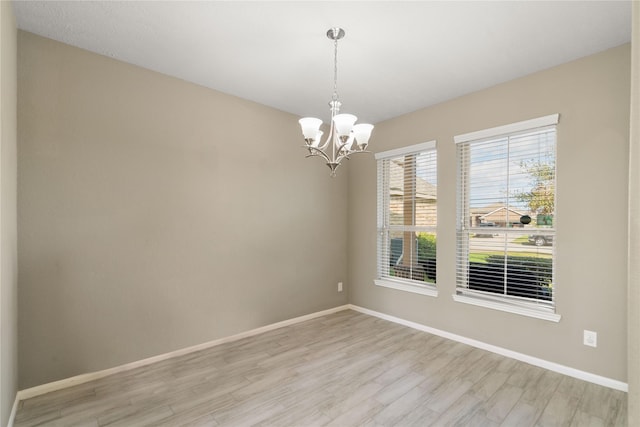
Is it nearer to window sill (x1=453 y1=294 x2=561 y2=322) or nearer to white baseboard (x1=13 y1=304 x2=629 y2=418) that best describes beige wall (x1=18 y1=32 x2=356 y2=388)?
white baseboard (x1=13 y1=304 x2=629 y2=418)

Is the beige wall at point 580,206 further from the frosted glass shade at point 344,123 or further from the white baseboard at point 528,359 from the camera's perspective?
the frosted glass shade at point 344,123

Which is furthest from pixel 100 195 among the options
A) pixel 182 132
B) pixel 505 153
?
pixel 505 153

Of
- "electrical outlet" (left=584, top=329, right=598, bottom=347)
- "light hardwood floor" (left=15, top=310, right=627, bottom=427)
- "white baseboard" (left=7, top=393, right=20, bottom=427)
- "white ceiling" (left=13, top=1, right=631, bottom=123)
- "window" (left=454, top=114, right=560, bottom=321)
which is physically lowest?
"light hardwood floor" (left=15, top=310, right=627, bottom=427)

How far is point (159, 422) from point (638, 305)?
8.17 feet

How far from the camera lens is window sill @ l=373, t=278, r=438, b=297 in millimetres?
3656

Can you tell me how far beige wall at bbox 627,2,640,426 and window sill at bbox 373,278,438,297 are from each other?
2849 millimetres

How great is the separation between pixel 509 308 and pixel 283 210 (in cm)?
261

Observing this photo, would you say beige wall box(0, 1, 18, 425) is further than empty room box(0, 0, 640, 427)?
No

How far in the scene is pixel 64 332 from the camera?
2424mm

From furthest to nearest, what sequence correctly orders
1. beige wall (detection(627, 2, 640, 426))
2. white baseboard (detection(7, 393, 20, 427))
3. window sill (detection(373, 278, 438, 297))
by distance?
window sill (detection(373, 278, 438, 297)), white baseboard (detection(7, 393, 20, 427)), beige wall (detection(627, 2, 640, 426))

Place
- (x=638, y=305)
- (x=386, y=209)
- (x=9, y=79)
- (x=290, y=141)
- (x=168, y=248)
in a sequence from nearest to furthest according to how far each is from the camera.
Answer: (x=638, y=305), (x=9, y=79), (x=168, y=248), (x=290, y=141), (x=386, y=209)

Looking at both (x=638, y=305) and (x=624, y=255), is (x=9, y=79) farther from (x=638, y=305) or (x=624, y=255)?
(x=624, y=255)

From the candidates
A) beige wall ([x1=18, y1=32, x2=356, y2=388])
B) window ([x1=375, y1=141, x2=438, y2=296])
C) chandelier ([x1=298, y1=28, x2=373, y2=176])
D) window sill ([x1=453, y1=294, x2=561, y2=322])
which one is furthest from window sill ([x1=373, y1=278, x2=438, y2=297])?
→ chandelier ([x1=298, y1=28, x2=373, y2=176])

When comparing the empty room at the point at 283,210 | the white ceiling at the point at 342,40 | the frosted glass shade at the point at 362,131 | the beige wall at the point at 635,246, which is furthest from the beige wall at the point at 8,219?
the beige wall at the point at 635,246
